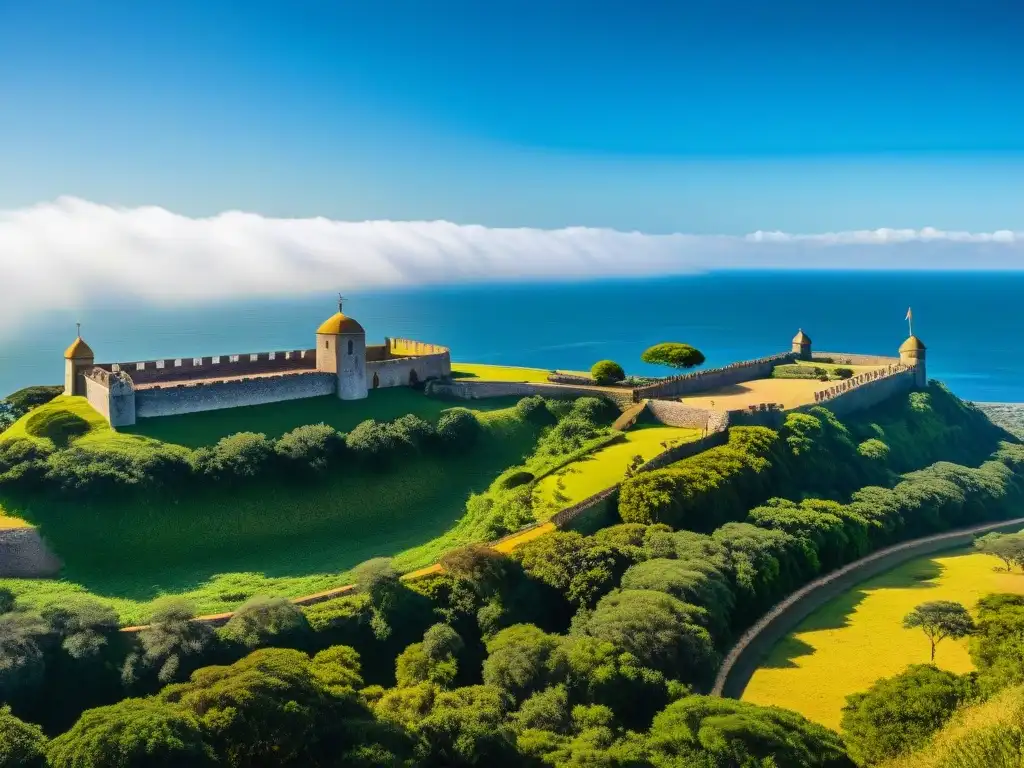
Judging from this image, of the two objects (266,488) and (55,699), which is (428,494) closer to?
(266,488)

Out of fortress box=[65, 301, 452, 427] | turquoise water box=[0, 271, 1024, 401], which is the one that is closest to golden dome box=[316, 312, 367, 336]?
fortress box=[65, 301, 452, 427]

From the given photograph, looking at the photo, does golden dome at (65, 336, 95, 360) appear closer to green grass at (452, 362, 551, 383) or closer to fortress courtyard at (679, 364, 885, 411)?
green grass at (452, 362, 551, 383)

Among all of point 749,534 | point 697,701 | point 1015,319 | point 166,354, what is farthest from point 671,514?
point 1015,319

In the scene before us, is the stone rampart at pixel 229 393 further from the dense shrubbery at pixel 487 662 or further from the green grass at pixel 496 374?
the green grass at pixel 496 374

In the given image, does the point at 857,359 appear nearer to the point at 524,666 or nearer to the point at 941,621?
the point at 941,621

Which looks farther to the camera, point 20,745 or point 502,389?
point 502,389

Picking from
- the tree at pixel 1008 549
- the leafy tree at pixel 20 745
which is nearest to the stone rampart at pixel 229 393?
the leafy tree at pixel 20 745

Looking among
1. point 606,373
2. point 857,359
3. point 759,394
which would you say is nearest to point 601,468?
point 606,373

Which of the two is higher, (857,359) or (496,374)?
(857,359)
